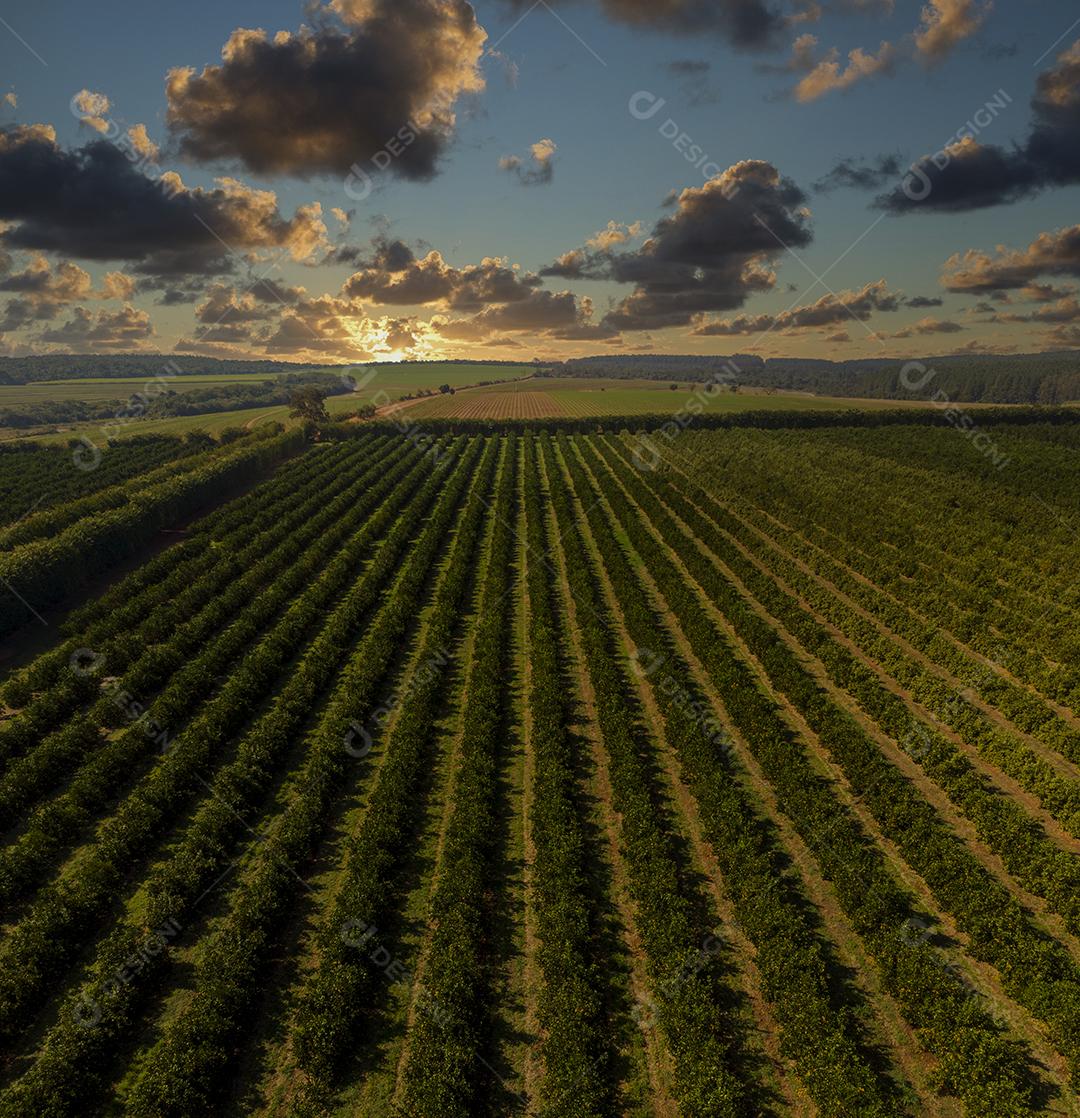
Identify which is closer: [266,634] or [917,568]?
[266,634]

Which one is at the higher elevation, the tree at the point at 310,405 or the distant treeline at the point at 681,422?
the tree at the point at 310,405

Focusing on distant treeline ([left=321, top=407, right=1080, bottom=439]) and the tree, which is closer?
the tree

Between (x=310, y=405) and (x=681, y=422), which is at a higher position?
A: (x=310, y=405)

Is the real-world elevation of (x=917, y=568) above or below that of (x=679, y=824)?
above

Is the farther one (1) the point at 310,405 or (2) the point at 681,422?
(2) the point at 681,422

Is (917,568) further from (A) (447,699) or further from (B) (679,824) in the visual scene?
(A) (447,699)

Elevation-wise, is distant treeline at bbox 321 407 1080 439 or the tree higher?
the tree

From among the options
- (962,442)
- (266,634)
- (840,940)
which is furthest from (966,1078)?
(962,442)

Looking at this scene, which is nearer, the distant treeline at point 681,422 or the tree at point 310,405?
the tree at point 310,405
